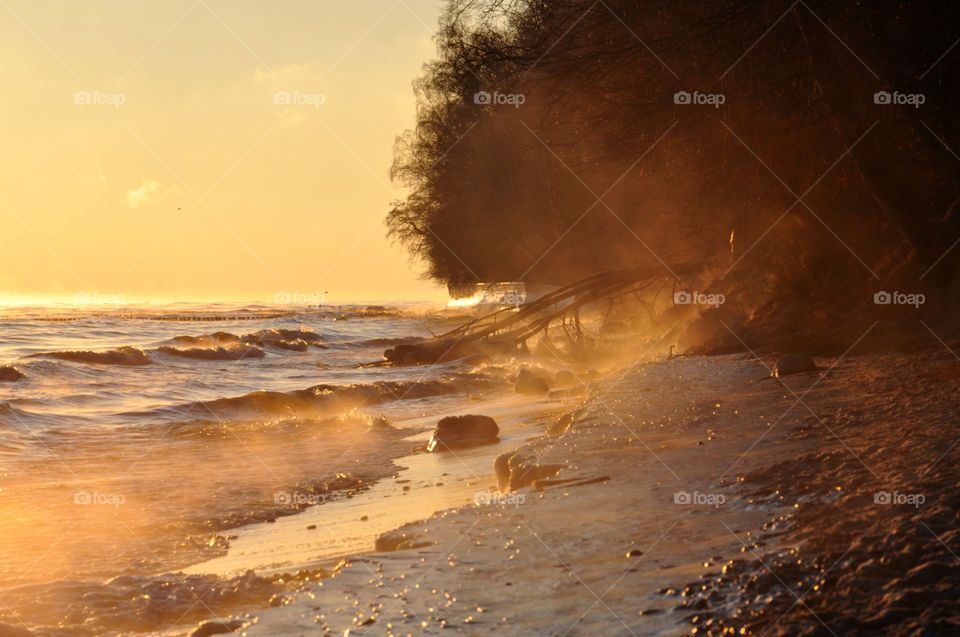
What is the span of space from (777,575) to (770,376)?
17.1ft

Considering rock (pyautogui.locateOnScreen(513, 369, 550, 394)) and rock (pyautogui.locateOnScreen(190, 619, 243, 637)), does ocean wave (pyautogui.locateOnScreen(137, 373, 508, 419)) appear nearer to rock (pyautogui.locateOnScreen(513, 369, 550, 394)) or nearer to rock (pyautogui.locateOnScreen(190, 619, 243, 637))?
rock (pyautogui.locateOnScreen(513, 369, 550, 394))

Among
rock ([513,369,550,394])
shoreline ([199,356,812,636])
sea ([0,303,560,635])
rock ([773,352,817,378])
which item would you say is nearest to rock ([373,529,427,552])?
shoreline ([199,356,812,636])

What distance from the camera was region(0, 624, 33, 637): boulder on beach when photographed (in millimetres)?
3363

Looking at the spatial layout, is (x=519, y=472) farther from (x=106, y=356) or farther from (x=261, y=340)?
(x=261, y=340)

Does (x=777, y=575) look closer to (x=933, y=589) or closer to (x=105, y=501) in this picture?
(x=933, y=589)

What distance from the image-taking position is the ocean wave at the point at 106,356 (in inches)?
907

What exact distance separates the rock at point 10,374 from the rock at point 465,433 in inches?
527

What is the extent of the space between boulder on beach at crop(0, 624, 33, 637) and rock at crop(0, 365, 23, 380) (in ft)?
54.9

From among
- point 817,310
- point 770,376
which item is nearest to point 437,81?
point 817,310

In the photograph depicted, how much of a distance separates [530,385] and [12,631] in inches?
406

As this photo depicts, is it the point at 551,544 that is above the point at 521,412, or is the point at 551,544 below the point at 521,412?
below

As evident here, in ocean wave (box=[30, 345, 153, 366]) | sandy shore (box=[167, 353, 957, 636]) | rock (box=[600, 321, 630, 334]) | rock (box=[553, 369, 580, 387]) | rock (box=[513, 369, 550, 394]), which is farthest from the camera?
ocean wave (box=[30, 345, 153, 366])

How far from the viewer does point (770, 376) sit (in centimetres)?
784

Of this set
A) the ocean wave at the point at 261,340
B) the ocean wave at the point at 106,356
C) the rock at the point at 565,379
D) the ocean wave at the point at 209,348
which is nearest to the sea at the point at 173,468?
the ocean wave at the point at 106,356
